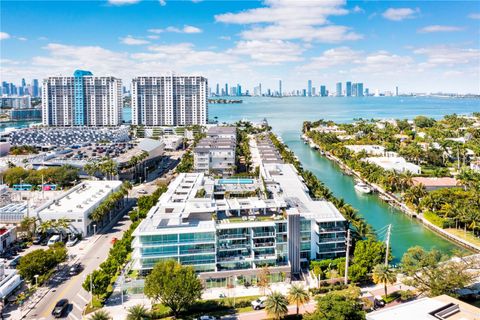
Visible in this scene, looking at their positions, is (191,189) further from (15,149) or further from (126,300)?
(15,149)

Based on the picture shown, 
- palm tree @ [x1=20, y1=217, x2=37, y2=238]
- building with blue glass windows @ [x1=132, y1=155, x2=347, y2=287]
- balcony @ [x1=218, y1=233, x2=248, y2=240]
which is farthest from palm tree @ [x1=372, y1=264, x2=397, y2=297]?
palm tree @ [x1=20, y1=217, x2=37, y2=238]

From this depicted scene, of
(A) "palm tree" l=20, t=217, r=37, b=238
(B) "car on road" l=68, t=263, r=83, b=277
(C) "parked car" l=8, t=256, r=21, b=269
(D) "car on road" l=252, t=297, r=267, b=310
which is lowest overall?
(D) "car on road" l=252, t=297, r=267, b=310

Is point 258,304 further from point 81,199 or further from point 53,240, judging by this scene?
point 81,199

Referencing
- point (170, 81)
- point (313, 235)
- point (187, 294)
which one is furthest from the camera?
point (170, 81)

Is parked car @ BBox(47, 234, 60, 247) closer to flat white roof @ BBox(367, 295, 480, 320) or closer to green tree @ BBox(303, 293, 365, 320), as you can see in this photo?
green tree @ BBox(303, 293, 365, 320)

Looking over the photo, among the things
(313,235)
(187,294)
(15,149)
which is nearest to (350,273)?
(313,235)

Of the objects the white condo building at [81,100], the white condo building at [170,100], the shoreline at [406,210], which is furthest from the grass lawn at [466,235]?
the white condo building at [81,100]

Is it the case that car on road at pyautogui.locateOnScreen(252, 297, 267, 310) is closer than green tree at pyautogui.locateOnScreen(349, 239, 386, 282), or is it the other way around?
car on road at pyautogui.locateOnScreen(252, 297, 267, 310)

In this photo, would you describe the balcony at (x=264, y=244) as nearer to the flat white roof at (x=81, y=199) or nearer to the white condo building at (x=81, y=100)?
the flat white roof at (x=81, y=199)
